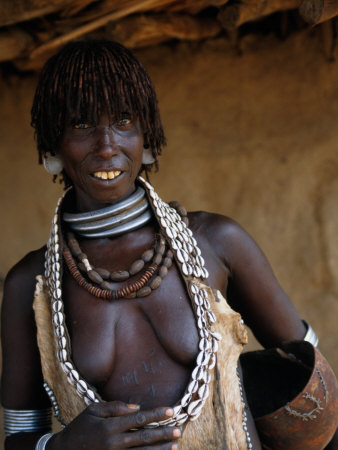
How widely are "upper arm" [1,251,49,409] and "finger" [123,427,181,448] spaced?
0.49m

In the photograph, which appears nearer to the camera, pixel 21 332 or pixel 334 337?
pixel 21 332

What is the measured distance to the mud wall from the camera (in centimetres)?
379

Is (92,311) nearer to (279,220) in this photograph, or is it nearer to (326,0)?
(326,0)

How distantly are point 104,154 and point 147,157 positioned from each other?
0.28 metres

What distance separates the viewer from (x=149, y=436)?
1953 mm

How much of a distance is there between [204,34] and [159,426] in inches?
91.5

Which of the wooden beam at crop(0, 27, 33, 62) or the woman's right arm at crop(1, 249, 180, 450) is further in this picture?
the wooden beam at crop(0, 27, 33, 62)

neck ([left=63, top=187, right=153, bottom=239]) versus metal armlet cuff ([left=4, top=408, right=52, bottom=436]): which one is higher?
neck ([left=63, top=187, right=153, bottom=239])

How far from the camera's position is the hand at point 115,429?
1.93 m

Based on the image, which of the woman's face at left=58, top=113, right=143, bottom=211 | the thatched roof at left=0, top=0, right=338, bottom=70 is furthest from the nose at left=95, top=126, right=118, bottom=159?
the thatched roof at left=0, top=0, right=338, bottom=70

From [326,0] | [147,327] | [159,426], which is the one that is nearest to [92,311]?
[147,327]

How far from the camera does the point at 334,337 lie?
383 centimetres

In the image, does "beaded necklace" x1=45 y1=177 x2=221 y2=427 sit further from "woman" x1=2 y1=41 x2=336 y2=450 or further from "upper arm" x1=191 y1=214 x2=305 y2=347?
"upper arm" x1=191 y1=214 x2=305 y2=347

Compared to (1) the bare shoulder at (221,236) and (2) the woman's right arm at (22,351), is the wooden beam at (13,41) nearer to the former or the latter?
(2) the woman's right arm at (22,351)
